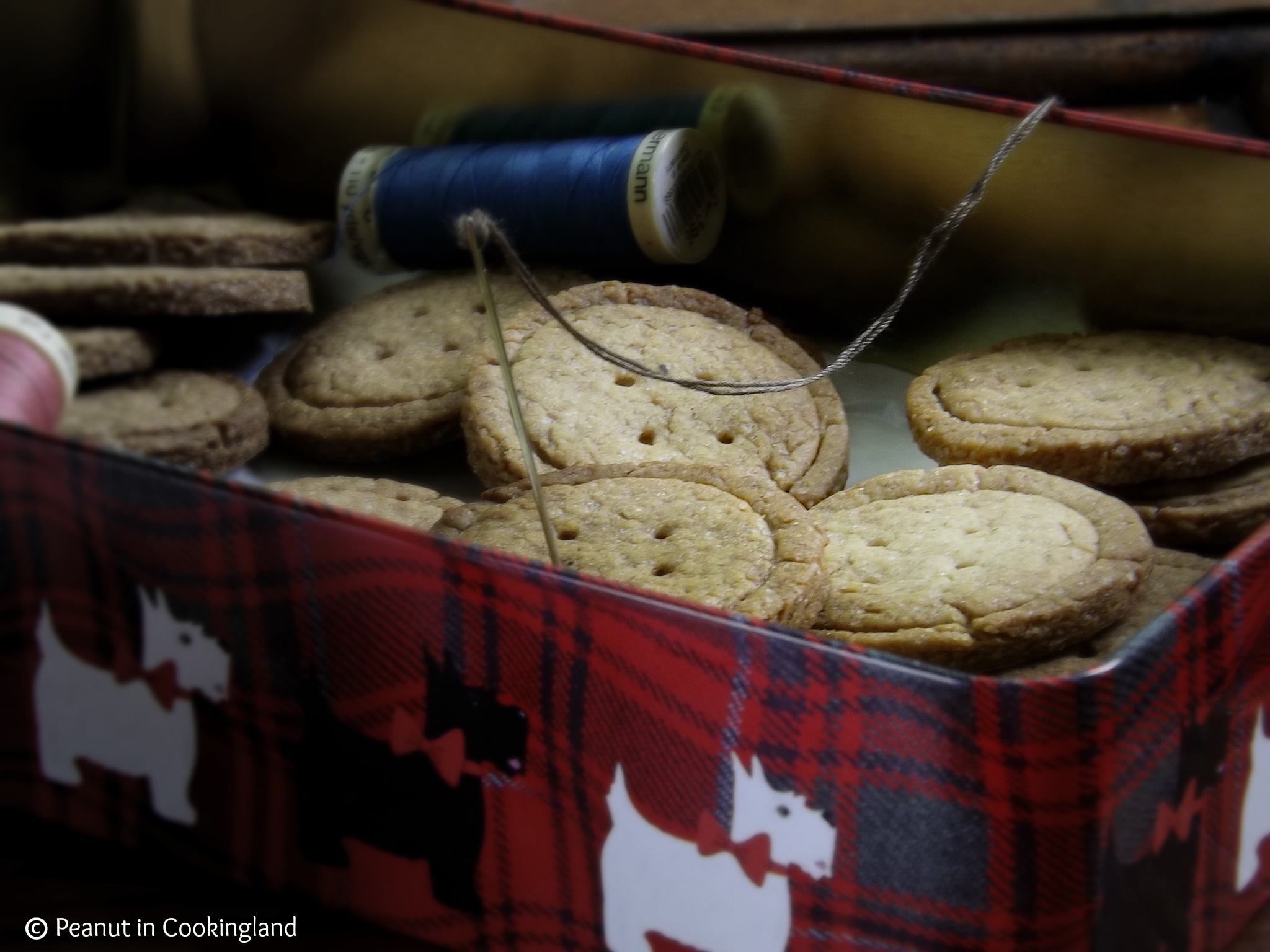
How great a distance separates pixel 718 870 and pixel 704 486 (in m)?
0.24

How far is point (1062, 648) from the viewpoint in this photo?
723mm

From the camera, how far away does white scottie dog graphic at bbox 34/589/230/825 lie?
73 cm

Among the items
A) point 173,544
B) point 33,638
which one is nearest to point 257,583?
point 173,544

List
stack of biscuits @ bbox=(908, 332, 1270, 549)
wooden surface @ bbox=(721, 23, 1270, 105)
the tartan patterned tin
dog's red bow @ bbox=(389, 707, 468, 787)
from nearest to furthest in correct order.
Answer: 1. the tartan patterned tin
2. dog's red bow @ bbox=(389, 707, 468, 787)
3. stack of biscuits @ bbox=(908, 332, 1270, 549)
4. wooden surface @ bbox=(721, 23, 1270, 105)

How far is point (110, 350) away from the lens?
0.64 metres

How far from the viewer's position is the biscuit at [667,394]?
0.79 meters

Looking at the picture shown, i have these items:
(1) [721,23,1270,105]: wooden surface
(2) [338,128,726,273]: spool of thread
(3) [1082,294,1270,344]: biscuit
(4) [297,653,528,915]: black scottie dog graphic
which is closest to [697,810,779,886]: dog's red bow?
(4) [297,653,528,915]: black scottie dog graphic

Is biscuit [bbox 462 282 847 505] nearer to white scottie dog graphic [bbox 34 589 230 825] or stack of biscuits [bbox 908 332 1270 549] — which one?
stack of biscuits [bbox 908 332 1270 549]

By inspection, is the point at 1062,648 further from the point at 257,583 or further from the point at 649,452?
the point at 257,583

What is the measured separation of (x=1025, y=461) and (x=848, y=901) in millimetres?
332

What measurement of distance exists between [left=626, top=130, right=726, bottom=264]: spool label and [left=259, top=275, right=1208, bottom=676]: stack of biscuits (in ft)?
0.10

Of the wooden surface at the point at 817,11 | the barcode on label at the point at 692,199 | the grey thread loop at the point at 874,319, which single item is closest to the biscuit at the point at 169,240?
the grey thread loop at the point at 874,319

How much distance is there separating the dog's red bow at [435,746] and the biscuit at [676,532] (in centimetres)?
10

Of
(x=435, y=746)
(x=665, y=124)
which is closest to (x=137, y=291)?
(x=435, y=746)
